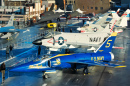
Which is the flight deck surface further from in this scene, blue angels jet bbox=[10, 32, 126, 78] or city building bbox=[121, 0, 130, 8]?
city building bbox=[121, 0, 130, 8]

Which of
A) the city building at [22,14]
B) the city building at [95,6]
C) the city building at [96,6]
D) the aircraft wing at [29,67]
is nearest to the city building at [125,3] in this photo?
the city building at [95,6]

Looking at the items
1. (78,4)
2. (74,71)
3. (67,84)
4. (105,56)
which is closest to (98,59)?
(105,56)

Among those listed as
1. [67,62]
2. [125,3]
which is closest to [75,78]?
[67,62]

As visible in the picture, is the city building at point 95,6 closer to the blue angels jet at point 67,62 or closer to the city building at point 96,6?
the city building at point 96,6

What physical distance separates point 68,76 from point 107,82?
189 inches

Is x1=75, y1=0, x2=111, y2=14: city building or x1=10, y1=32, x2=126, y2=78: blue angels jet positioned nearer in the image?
x1=10, y1=32, x2=126, y2=78: blue angels jet

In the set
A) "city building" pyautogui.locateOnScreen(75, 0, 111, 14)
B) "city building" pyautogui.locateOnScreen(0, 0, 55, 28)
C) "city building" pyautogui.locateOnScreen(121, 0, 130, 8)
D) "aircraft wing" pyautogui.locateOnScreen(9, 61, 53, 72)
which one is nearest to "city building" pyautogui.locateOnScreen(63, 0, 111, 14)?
"city building" pyautogui.locateOnScreen(75, 0, 111, 14)

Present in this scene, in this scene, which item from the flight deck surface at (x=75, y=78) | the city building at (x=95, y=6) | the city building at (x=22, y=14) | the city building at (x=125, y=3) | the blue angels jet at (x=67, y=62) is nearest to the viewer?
the flight deck surface at (x=75, y=78)

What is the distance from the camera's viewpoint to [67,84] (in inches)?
1217

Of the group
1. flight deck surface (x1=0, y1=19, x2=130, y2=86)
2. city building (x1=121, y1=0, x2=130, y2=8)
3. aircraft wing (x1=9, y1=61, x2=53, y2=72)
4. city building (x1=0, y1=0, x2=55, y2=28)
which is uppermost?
city building (x1=121, y1=0, x2=130, y2=8)

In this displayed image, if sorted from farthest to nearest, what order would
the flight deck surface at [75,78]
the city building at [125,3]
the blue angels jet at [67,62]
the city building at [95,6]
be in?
the city building at [125,3] → the city building at [95,6] → the blue angels jet at [67,62] → the flight deck surface at [75,78]

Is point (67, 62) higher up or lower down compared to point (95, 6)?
lower down

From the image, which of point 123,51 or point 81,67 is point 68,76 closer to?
point 81,67

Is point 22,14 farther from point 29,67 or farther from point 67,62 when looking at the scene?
point 29,67
